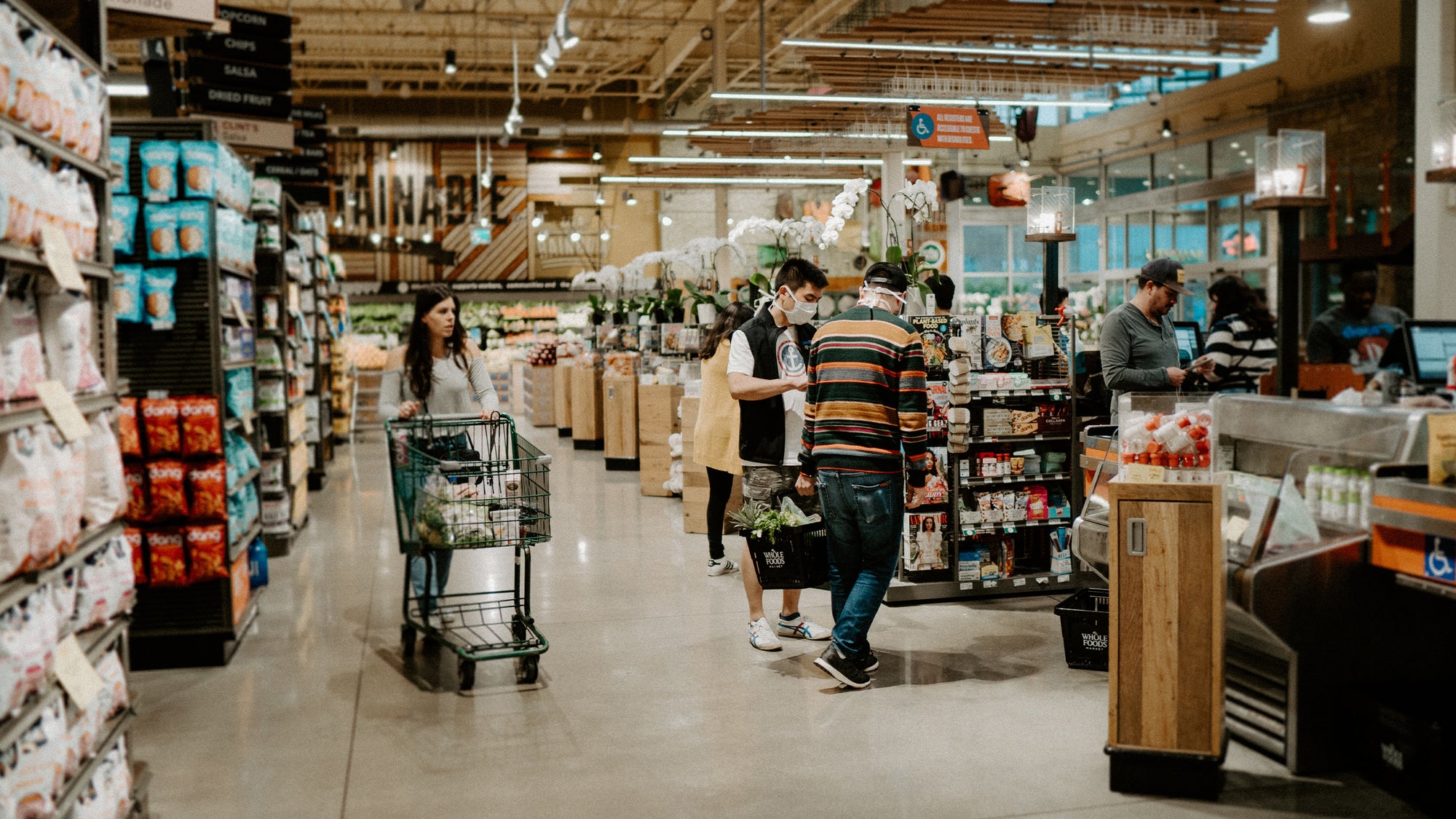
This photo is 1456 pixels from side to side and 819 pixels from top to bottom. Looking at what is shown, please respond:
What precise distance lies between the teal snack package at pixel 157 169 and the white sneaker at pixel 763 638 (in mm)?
3240

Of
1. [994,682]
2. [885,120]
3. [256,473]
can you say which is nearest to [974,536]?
[994,682]

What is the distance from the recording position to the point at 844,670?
4.56 meters

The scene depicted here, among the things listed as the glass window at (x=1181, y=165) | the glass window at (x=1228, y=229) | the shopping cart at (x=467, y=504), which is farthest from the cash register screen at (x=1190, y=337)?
the glass window at (x=1181, y=165)

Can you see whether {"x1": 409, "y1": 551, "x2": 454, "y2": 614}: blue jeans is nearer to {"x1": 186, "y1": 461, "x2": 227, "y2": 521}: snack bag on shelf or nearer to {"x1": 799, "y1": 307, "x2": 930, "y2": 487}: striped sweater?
{"x1": 186, "y1": 461, "x2": 227, "y2": 521}: snack bag on shelf

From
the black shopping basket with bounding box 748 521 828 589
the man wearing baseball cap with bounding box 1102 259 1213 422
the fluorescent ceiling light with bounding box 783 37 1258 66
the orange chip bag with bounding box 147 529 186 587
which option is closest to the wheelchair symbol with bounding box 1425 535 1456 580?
the man wearing baseball cap with bounding box 1102 259 1213 422

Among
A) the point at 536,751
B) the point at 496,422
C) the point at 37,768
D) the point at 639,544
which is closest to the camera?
the point at 37,768

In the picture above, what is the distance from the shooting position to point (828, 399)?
181 inches

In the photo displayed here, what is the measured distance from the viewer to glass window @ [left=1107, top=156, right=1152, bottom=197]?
1994 cm

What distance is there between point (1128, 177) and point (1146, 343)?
54.0ft

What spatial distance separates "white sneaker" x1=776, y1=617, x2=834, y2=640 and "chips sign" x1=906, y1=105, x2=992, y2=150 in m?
6.89

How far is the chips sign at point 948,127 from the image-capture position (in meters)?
11.1

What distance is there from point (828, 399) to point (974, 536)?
1.86 metres

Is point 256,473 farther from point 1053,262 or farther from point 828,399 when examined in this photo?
point 1053,262

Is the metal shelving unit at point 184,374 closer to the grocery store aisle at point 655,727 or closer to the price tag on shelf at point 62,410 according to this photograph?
the grocery store aisle at point 655,727
